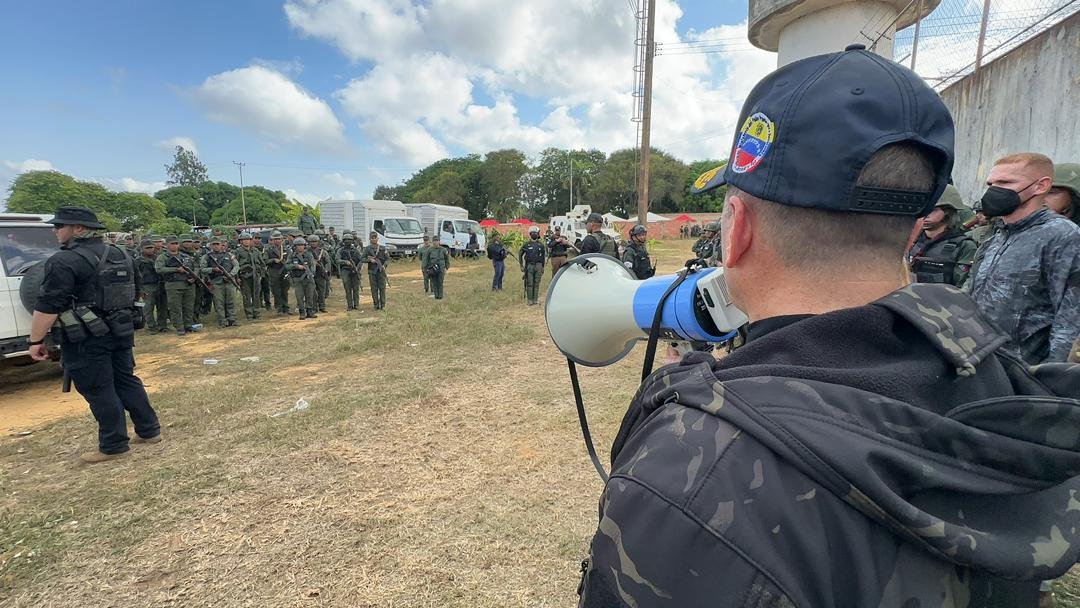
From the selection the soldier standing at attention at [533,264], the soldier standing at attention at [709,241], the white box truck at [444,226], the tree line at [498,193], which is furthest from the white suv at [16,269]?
the tree line at [498,193]

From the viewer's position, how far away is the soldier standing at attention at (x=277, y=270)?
10.8 metres

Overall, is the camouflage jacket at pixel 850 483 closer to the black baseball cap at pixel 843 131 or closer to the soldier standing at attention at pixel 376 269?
the black baseball cap at pixel 843 131

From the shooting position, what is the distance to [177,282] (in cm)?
923

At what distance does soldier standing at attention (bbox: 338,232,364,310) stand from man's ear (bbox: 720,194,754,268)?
37.1ft

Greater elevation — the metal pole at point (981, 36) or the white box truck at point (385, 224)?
the metal pole at point (981, 36)

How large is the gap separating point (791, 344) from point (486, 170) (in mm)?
57007

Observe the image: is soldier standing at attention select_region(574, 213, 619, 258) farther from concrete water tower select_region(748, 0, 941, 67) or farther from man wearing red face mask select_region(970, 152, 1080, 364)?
man wearing red face mask select_region(970, 152, 1080, 364)

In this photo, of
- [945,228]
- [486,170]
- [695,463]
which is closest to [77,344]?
[695,463]

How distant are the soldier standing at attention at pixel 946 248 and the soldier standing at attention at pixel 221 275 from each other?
10772 mm

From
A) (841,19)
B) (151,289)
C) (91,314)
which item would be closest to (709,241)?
(841,19)

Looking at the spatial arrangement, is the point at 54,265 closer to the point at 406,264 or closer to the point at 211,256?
the point at 211,256

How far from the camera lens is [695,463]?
0.63 m

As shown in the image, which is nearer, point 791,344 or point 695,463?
point 695,463

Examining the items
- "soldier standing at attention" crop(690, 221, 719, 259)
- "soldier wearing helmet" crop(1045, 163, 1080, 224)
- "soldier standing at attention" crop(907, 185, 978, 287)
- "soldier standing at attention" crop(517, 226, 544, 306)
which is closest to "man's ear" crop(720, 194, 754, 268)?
"soldier wearing helmet" crop(1045, 163, 1080, 224)
